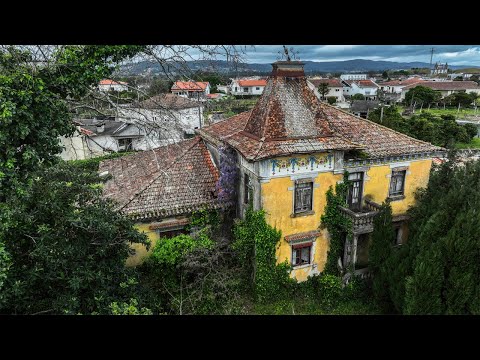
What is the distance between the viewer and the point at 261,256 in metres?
12.3

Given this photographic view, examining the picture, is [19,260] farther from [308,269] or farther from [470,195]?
[470,195]

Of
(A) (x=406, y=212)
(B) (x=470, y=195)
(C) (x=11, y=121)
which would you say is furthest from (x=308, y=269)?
(C) (x=11, y=121)

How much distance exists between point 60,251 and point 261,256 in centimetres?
661

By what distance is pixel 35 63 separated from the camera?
7465 mm

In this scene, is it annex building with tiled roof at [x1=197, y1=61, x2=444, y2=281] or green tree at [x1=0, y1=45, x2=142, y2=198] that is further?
annex building with tiled roof at [x1=197, y1=61, x2=444, y2=281]

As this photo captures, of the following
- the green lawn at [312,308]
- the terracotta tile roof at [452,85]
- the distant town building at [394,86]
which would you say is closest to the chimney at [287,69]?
the green lawn at [312,308]

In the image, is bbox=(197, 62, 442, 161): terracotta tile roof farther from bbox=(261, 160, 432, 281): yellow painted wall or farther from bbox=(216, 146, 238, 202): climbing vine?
bbox=(261, 160, 432, 281): yellow painted wall

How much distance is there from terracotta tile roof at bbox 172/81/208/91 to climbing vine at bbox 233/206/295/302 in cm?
516

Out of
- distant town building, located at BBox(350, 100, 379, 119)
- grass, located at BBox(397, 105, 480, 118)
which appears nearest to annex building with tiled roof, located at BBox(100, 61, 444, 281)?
grass, located at BBox(397, 105, 480, 118)

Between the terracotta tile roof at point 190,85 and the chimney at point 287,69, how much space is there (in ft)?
15.8

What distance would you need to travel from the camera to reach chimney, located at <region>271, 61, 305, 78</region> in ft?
40.9

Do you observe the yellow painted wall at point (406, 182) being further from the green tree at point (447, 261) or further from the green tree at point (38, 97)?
the green tree at point (38, 97)

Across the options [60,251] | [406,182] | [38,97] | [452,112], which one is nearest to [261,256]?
[60,251]

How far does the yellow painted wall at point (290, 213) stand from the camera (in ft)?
39.5
